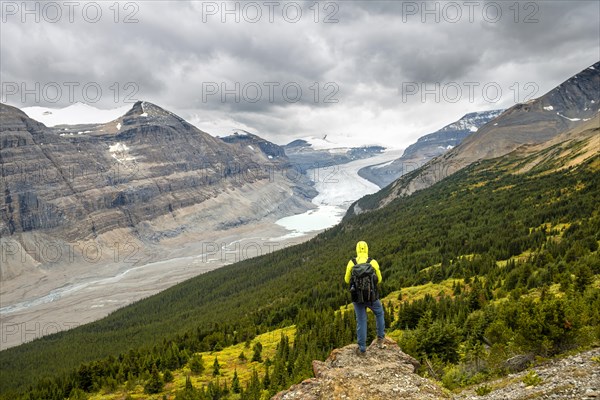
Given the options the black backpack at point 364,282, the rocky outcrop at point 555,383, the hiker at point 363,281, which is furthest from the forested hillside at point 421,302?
the black backpack at point 364,282

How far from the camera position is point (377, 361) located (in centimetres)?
1738

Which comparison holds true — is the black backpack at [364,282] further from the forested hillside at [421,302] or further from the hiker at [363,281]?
the forested hillside at [421,302]

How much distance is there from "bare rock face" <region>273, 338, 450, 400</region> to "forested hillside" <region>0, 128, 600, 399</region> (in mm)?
3099

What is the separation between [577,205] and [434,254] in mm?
28536

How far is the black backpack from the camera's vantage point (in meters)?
16.2

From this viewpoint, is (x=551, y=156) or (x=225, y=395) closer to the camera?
(x=225, y=395)

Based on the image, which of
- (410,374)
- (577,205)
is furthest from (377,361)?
(577,205)

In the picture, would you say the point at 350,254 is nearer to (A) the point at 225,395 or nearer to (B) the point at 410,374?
(A) the point at 225,395

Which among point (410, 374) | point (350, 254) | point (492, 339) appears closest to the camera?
point (410, 374)

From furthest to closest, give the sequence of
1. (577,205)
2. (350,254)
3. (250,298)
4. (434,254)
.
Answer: (350,254) < (250,298) < (434,254) < (577,205)

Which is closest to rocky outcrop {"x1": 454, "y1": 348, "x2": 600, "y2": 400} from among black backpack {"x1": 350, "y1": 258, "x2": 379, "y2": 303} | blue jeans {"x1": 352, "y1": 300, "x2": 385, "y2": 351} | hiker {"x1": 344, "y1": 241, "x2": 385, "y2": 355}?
blue jeans {"x1": 352, "y1": 300, "x2": 385, "y2": 351}

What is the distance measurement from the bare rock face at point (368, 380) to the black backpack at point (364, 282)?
9.36 ft

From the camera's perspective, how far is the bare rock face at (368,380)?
14047mm

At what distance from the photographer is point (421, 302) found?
4191cm
